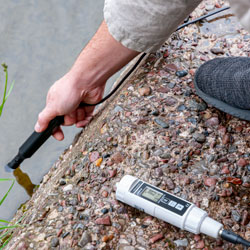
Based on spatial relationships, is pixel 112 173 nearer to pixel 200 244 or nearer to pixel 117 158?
pixel 117 158

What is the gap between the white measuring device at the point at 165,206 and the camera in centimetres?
133

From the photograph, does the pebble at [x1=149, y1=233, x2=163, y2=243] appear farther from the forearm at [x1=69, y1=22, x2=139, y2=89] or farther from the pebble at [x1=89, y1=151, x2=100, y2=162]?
the forearm at [x1=69, y1=22, x2=139, y2=89]

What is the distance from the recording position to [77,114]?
196 centimetres

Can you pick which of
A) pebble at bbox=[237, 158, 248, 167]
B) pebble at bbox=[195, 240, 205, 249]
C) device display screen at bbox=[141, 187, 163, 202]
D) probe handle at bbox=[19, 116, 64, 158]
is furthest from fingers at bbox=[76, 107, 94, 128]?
pebble at bbox=[195, 240, 205, 249]

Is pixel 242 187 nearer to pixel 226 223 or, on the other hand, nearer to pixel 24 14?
pixel 226 223

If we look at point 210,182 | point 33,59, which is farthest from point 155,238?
point 33,59

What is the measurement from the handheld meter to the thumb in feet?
1.59

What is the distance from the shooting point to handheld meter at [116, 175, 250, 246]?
1316mm

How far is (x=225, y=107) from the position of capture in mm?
1694

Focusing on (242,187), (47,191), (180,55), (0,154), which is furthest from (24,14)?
(242,187)

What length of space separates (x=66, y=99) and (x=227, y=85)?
2.25ft

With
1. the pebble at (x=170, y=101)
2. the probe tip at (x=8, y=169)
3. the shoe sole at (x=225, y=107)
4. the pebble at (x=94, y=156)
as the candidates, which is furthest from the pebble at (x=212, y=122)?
the probe tip at (x=8, y=169)

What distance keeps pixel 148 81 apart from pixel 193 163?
18.7 inches

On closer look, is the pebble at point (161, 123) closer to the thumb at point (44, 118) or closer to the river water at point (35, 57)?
the thumb at point (44, 118)
